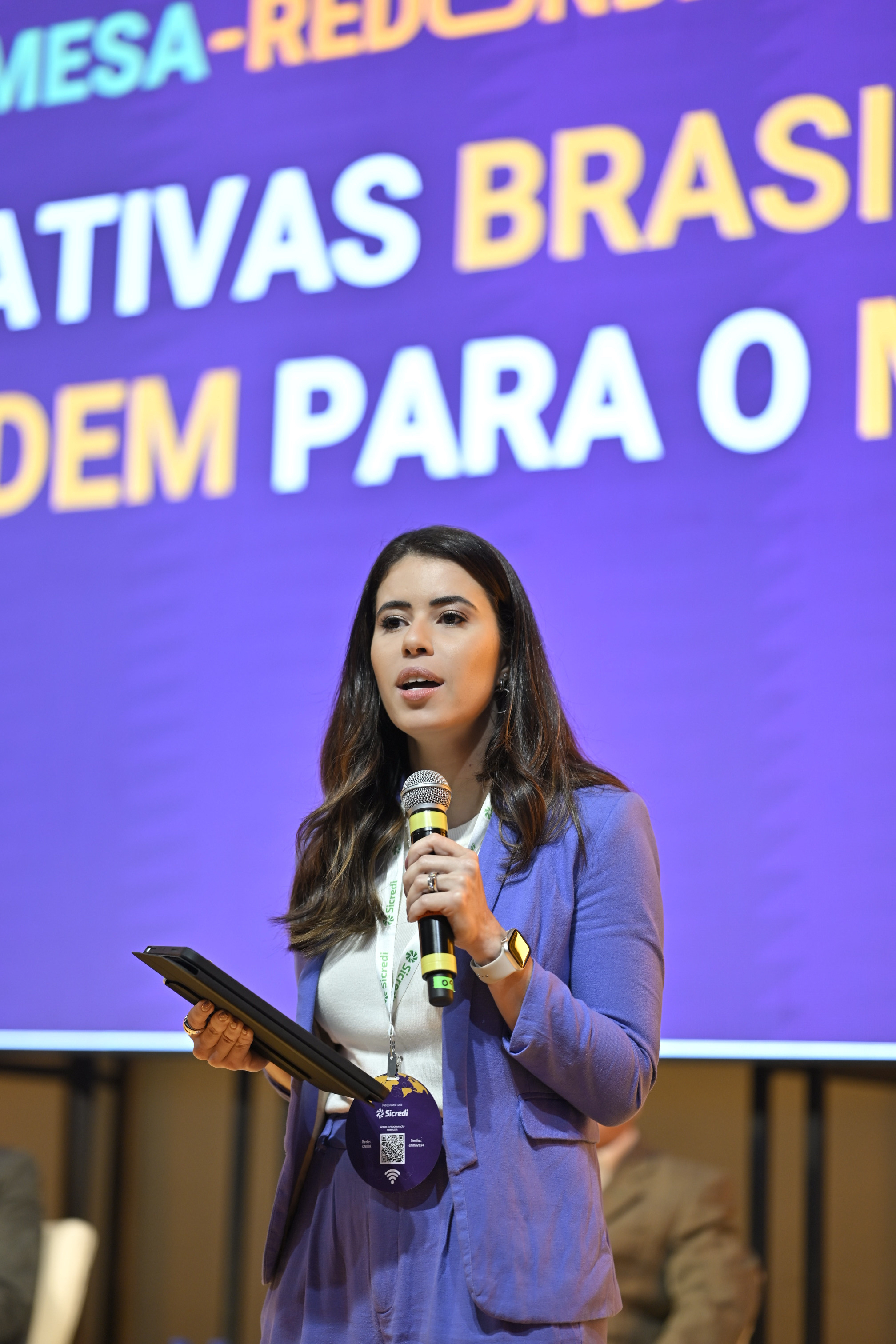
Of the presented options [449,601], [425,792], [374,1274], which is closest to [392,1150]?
[374,1274]

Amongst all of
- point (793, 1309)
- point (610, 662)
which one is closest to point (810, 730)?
point (610, 662)

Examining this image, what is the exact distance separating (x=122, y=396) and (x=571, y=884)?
7.39ft

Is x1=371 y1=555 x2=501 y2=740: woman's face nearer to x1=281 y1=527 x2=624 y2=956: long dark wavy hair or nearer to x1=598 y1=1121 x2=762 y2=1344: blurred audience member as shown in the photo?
x1=281 y1=527 x2=624 y2=956: long dark wavy hair

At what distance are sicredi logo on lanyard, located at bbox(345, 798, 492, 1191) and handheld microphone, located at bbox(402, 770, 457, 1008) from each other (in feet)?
0.24

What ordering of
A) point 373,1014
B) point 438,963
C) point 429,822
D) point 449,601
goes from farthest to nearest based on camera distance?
point 449,601 < point 373,1014 < point 429,822 < point 438,963

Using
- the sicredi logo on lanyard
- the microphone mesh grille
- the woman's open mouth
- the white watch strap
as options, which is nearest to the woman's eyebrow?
the woman's open mouth

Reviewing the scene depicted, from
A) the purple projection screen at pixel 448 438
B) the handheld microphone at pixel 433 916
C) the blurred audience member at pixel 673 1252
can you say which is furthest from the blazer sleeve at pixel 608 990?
the blurred audience member at pixel 673 1252

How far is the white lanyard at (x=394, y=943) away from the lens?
1.57 metres

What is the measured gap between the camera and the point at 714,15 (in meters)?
2.97

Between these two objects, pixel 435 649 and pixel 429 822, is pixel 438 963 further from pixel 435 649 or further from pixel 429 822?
pixel 435 649

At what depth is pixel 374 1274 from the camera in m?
1.46

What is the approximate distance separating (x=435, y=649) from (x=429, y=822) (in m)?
0.25

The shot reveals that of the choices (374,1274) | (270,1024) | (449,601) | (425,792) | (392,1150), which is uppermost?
(449,601)

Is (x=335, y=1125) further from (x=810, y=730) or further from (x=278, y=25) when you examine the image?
(x=278, y=25)
